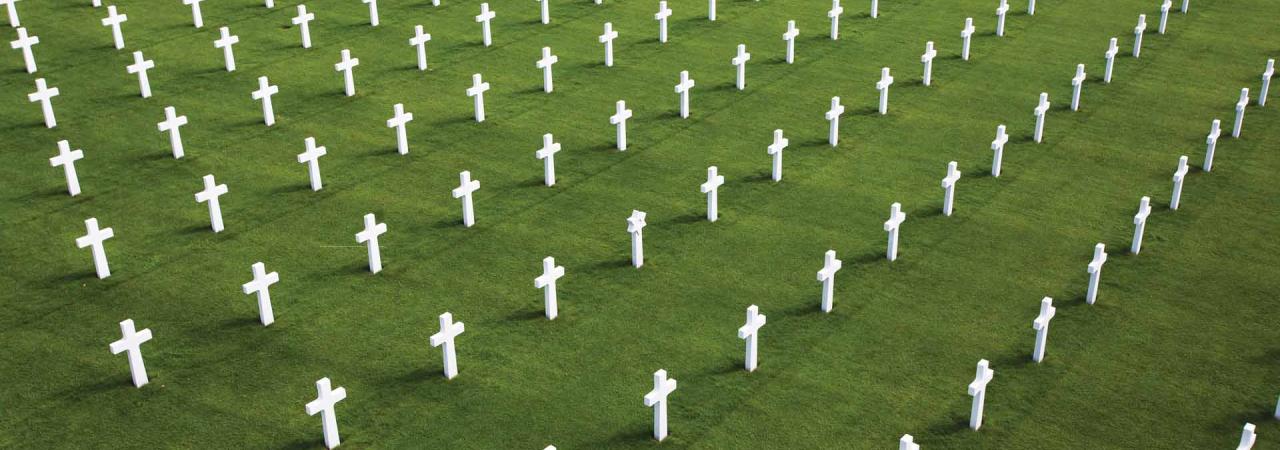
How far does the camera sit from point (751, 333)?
1200 cm

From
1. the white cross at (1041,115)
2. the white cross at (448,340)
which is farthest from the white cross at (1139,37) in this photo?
the white cross at (448,340)

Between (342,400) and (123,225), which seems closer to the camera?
(342,400)

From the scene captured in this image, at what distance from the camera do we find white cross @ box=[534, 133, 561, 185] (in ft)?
51.8

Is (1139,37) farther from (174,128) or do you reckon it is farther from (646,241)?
(174,128)

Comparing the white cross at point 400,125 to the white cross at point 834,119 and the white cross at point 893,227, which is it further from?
the white cross at point 893,227

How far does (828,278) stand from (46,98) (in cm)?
1066

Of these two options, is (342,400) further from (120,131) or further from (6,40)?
(6,40)

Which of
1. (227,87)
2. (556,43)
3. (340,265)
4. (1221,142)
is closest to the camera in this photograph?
(340,265)

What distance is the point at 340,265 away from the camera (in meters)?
14.3

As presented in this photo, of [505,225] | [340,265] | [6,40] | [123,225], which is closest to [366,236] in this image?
[340,265]

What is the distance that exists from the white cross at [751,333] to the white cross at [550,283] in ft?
6.03

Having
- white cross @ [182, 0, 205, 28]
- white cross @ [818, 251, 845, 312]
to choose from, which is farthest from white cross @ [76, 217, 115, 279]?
white cross @ [182, 0, 205, 28]

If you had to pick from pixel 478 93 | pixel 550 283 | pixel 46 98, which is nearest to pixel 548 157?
pixel 478 93

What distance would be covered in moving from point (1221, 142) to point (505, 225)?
9.35 metres
